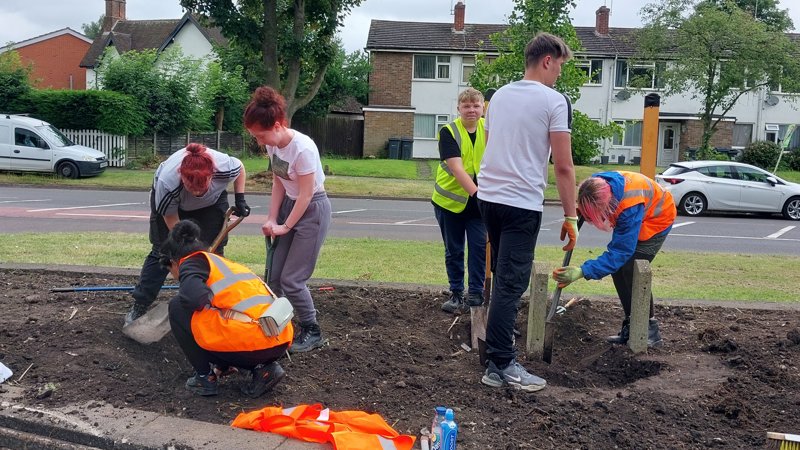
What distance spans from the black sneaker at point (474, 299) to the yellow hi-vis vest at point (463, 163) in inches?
26.5

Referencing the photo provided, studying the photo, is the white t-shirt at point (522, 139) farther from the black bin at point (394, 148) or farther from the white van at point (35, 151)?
the black bin at point (394, 148)

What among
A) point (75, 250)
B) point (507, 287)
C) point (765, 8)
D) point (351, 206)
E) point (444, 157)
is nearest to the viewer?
point (507, 287)

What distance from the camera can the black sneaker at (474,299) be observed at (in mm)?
6086

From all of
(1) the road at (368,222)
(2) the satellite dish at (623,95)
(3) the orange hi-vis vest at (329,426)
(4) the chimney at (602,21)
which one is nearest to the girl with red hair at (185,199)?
(3) the orange hi-vis vest at (329,426)

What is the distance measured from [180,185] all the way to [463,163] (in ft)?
7.34

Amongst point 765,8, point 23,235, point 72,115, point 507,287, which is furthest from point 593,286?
point 765,8

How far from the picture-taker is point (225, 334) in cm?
406

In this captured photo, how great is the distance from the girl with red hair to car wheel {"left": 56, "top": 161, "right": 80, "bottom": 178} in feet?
64.6

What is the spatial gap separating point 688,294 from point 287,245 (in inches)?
168

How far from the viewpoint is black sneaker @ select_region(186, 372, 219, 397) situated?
424 cm

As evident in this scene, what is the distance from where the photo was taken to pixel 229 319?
407cm

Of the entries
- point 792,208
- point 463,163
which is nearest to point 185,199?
point 463,163

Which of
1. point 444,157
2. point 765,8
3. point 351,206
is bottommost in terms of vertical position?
point 351,206

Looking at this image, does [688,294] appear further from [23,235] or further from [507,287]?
[23,235]
